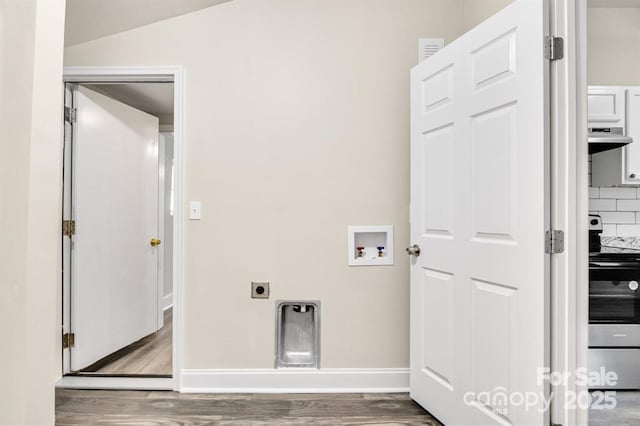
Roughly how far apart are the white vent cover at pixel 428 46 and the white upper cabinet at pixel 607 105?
3.76ft

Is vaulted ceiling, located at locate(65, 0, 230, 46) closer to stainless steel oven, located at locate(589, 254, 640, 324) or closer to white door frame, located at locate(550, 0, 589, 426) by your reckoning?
white door frame, located at locate(550, 0, 589, 426)

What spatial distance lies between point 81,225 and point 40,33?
167cm

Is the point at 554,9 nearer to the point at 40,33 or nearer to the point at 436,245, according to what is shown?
A: the point at 436,245

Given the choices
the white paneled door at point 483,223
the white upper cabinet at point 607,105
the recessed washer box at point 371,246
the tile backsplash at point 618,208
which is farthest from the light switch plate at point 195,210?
the tile backsplash at point 618,208

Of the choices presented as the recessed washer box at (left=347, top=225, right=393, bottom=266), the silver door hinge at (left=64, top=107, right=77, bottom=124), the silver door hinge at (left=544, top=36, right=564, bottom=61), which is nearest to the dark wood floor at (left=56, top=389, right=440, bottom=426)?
the recessed washer box at (left=347, top=225, right=393, bottom=266)

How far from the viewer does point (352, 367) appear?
268 cm

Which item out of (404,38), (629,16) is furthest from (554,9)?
(629,16)

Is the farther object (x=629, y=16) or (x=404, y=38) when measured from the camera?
(x=629, y=16)

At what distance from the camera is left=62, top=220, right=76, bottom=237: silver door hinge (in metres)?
2.80

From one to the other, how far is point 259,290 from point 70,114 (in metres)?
1.73

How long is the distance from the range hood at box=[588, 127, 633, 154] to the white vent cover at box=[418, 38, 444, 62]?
3.87 feet

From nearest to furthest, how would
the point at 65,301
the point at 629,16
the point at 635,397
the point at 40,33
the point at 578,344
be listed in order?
the point at 40,33 < the point at 578,344 < the point at 635,397 < the point at 65,301 < the point at 629,16

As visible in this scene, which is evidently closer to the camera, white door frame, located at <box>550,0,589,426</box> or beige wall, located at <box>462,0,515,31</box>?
white door frame, located at <box>550,0,589,426</box>

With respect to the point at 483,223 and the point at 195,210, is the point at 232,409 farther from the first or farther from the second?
the point at 483,223
